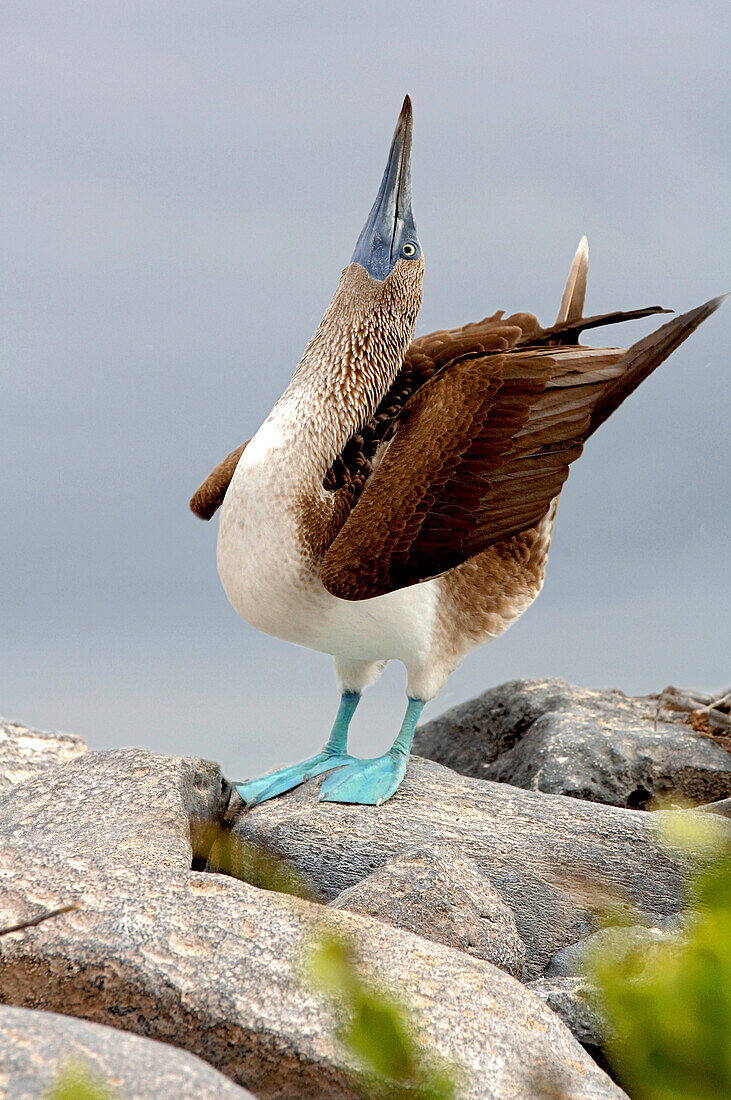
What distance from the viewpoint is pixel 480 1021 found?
7.02ft

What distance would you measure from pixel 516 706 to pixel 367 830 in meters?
2.35

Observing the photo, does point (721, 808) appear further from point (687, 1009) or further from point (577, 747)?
point (687, 1009)

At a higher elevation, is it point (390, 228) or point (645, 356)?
point (390, 228)

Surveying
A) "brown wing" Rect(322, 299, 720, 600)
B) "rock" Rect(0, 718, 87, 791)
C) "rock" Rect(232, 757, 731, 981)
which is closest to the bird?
"brown wing" Rect(322, 299, 720, 600)

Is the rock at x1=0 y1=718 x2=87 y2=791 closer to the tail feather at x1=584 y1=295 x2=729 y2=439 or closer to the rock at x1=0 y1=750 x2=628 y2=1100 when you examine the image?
the rock at x1=0 y1=750 x2=628 y2=1100

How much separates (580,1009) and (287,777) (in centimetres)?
214

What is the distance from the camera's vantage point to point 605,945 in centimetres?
306

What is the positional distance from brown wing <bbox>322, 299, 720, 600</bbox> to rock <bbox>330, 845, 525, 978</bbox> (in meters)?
0.95

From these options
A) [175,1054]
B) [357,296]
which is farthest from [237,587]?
[175,1054]

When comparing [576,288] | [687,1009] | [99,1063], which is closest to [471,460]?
[576,288]

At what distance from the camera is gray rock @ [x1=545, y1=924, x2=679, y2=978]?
296cm

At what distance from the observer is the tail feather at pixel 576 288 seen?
4523 millimetres

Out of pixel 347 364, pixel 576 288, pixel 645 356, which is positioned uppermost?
A: pixel 576 288

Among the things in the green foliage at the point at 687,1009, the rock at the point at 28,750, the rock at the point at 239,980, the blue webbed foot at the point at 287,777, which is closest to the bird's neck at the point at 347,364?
the blue webbed foot at the point at 287,777
